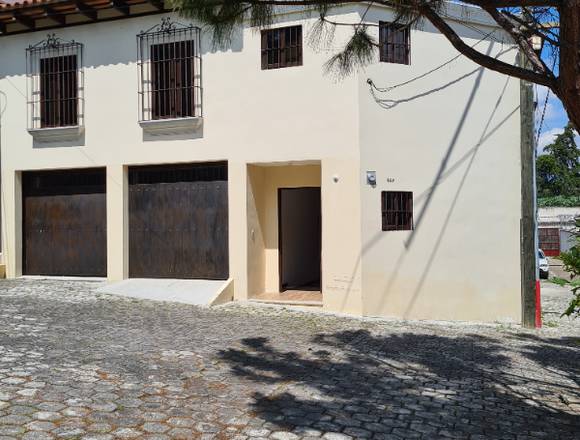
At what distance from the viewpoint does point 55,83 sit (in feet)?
38.7

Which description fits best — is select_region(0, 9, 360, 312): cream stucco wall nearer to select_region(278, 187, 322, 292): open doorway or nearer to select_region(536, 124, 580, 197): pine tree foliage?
select_region(278, 187, 322, 292): open doorway

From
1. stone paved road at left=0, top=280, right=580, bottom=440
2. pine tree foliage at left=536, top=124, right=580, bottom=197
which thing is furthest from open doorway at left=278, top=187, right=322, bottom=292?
pine tree foliage at left=536, top=124, right=580, bottom=197

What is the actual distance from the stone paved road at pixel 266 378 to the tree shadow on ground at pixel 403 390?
2cm

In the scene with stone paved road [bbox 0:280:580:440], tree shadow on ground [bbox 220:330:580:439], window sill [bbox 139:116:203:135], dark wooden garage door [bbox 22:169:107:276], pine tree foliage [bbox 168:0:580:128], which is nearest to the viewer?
pine tree foliage [bbox 168:0:580:128]

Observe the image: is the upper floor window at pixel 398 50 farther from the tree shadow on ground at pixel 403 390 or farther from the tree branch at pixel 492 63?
the tree branch at pixel 492 63

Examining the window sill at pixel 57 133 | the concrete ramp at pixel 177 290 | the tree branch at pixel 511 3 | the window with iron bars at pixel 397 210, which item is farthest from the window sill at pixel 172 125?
the tree branch at pixel 511 3

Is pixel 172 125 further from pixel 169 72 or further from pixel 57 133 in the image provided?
pixel 57 133

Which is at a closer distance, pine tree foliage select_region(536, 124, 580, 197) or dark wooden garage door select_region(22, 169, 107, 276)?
dark wooden garage door select_region(22, 169, 107, 276)

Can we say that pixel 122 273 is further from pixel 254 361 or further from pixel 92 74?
pixel 254 361

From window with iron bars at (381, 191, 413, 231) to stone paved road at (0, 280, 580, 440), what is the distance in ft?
6.69

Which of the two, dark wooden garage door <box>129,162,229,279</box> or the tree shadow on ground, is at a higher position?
dark wooden garage door <box>129,162,229,279</box>

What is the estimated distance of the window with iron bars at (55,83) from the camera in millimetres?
11609

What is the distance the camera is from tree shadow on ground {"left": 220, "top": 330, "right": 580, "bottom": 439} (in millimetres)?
4461

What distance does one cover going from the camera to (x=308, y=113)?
10.1 meters
